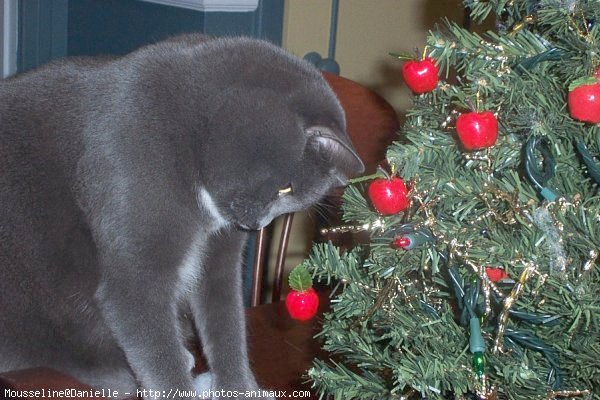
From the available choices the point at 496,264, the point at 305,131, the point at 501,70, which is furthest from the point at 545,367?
the point at 305,131

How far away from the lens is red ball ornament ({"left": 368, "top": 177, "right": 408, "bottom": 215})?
2.21 ft

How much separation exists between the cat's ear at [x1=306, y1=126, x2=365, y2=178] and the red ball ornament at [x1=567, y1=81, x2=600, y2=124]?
0.33 m

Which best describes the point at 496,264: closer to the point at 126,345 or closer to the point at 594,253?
the point at 594,253

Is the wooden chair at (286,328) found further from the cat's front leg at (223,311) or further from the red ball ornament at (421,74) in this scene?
the red ball ornament at (421,74)

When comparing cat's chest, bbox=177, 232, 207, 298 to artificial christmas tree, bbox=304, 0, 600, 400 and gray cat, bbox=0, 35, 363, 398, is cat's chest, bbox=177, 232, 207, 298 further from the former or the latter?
artificial christmas tree, bbox=304, 0, 600, 400

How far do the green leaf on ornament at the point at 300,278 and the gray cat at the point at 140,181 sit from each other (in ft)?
0.46

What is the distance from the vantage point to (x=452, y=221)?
689 mm

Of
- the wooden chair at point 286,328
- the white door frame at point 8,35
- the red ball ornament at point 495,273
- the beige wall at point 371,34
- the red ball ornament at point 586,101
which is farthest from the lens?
the white door frame at point 8,35

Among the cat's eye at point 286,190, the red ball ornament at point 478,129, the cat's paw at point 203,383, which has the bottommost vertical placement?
the cat's paw at point 203,383

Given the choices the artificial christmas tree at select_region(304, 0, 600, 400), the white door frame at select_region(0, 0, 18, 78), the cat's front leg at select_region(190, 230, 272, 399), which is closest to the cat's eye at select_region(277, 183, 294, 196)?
the cat's front leg at select_region(190, 230, 272, 399)

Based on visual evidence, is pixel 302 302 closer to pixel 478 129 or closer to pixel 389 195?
pixel 389 195

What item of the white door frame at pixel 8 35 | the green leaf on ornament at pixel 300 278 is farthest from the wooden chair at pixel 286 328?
the white door frame at pixel 8 35

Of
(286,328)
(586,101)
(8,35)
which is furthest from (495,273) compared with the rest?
(8,35)

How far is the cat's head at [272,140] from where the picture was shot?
2.88ft
